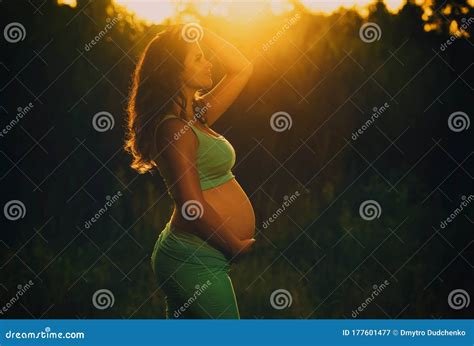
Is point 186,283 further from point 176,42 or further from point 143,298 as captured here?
point 143,298

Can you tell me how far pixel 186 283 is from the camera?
4934mm

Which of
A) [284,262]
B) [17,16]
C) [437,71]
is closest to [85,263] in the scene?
[284,262]

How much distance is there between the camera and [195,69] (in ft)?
16.8

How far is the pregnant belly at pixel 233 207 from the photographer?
5027mm

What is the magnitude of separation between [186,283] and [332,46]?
388 cm
